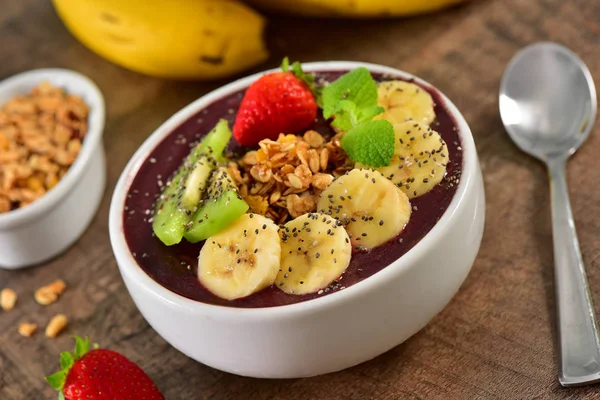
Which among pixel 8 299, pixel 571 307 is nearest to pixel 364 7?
pixel 571 307

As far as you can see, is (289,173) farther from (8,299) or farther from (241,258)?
(8,299)

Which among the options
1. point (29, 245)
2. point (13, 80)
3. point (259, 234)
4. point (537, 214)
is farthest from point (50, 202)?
point (537, 214)

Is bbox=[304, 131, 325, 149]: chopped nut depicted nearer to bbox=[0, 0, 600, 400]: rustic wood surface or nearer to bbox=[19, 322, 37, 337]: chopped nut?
bbox=[0, 0, 600, 400]: rustic wood surface

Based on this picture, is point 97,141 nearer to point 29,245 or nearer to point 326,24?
point 29,245

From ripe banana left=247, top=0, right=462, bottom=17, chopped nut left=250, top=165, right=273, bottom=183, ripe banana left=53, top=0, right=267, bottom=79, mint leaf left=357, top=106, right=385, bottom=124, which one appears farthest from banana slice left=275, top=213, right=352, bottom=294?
ripe banana left=247, top=0, right=462, bottom=17

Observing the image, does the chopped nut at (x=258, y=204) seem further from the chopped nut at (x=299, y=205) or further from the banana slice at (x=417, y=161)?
the banana slice at (x=417, y=161)

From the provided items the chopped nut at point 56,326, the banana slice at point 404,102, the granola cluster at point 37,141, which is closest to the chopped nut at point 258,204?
the banana slice at point 404,102
